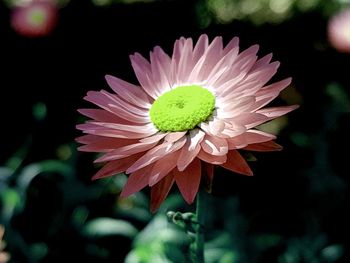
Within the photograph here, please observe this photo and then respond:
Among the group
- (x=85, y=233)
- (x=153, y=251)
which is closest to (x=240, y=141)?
(x=153, y=251)

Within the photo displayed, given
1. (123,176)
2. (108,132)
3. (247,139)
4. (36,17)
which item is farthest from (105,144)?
(36,17)

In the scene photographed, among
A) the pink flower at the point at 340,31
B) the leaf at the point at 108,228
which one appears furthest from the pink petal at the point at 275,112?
the pink flower at the point at 340,31

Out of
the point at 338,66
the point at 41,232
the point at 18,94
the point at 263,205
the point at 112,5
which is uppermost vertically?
the point at 112,5

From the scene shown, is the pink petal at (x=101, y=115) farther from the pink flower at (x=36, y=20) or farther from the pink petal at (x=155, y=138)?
the pink flower at (x=36, y=20)

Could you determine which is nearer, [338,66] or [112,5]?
[338,66]

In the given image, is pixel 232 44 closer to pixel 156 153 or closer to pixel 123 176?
pixel 156 153

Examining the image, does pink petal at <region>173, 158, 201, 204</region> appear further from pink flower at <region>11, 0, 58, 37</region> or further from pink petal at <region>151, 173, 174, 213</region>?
pink flower at <region>11, 0, 58, 37</region>

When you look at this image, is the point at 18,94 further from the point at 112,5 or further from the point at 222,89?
the point at 222,89

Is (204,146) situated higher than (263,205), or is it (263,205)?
(204,146)
